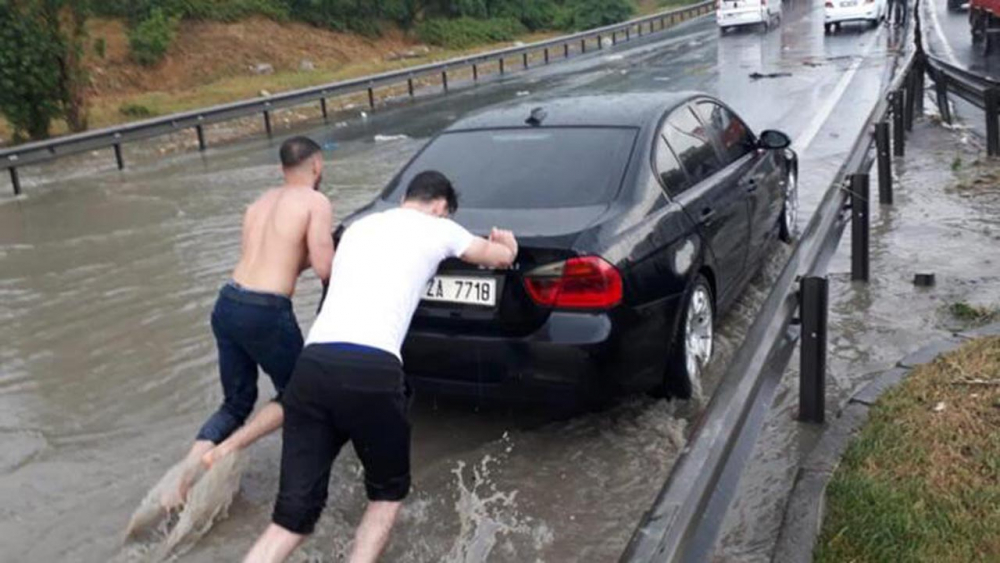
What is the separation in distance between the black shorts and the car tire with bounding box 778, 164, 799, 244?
4.83m

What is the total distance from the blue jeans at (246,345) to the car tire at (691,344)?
1.90 metres

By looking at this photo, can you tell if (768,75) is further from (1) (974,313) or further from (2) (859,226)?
(1) (974,313)

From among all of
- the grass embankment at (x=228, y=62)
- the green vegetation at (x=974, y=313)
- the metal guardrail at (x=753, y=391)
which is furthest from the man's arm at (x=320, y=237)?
the grass embankment at (x=228, y=62)

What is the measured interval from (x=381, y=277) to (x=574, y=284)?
Answer: 1.26 meters

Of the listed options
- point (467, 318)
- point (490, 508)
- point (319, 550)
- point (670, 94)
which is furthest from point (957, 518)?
point (670, 94)

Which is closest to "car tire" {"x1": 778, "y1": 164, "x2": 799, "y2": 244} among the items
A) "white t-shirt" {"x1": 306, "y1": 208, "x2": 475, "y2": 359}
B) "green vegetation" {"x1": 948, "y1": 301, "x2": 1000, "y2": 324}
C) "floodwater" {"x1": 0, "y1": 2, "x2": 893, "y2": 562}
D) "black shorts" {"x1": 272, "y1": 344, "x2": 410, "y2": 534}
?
"floodwater" {"x1": 0, "y1": 2, "x2": 893, "y2": 562}

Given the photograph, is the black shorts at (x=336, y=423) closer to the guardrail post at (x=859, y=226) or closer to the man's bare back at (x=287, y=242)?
the man's bare back at (x=287, y=242)

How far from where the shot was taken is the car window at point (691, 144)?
5.77 meters

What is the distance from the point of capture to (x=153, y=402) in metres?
5.85

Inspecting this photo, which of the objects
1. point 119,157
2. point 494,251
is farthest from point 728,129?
point 119,157

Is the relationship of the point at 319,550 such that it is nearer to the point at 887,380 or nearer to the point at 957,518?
the point at 957,518

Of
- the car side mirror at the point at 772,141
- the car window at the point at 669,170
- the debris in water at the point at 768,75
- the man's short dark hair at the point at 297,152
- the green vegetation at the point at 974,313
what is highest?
the man's short dark hair at the point at 297,152

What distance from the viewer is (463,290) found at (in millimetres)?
4648

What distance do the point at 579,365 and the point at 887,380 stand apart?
1686 mm
